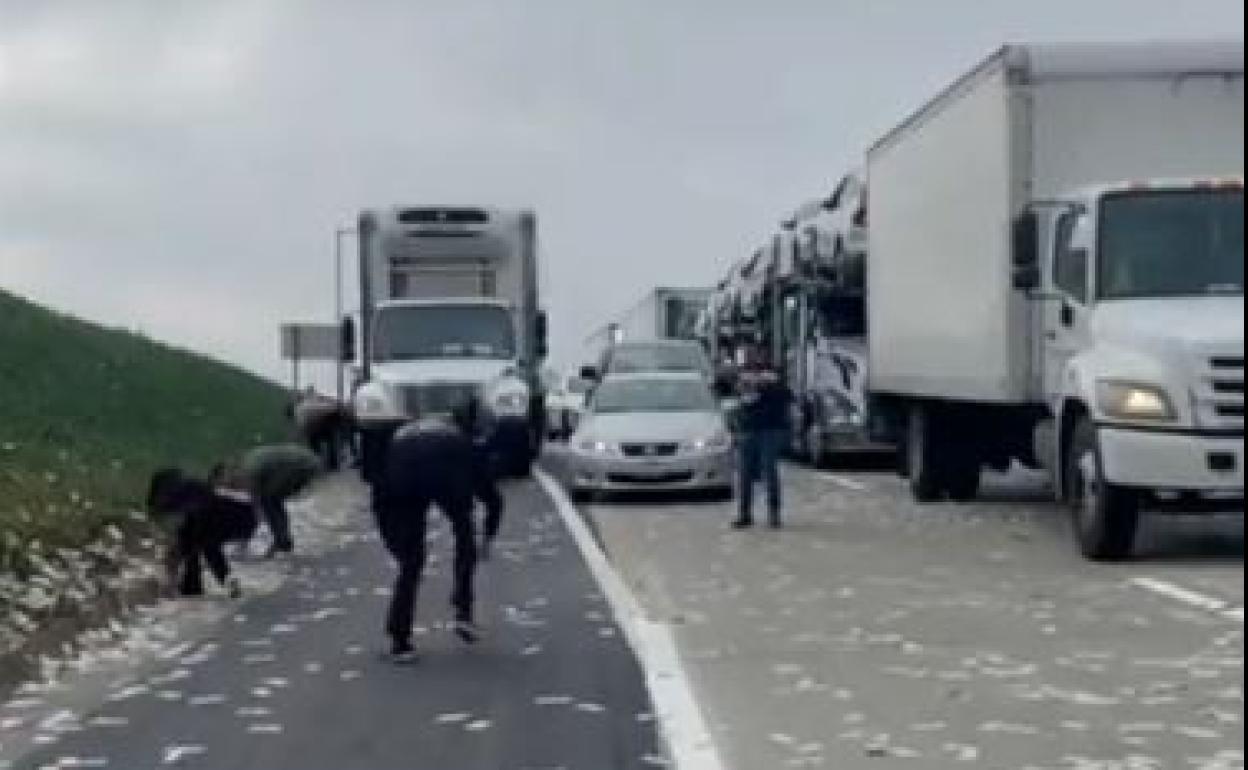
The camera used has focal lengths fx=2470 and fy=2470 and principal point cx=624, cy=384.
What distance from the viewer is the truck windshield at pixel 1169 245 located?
1841 cm

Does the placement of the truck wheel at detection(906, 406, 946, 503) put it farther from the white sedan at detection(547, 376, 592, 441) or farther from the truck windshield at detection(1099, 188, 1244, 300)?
the white sedan at detection(547, 376, 592, 441)

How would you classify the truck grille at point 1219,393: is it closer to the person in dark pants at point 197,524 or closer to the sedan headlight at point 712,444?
the person in dark pants at point 197,524

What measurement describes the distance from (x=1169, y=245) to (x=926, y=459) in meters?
7.34

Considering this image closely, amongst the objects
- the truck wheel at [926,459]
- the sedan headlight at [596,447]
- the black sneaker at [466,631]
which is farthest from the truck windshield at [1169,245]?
the sedan headlight at [596,447]

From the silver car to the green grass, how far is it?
4.68 m

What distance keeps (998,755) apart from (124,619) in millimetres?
7643

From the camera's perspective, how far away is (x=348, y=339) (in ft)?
110

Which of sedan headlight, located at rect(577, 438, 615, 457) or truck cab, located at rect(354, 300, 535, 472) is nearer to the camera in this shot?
sedan headlight, located at rect(577, 438, 615, 457)

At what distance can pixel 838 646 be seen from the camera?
13711 millimetres

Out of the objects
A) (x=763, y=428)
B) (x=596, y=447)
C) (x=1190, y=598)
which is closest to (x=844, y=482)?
(x=596, y=447)

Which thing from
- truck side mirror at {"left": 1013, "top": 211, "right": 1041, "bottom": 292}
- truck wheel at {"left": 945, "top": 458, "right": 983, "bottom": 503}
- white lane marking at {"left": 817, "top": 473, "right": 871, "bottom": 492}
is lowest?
white lane marking at {"left": 817, "top": 473, "right": 871, "bottom": 492}

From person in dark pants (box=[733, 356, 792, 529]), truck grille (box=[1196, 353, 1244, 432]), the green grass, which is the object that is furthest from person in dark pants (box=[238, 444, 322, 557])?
truck grille (box=[1196, 353, 1244, 432])

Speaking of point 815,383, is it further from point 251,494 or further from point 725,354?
point 251,494

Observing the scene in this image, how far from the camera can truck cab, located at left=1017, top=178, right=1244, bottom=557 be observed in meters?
17.4
